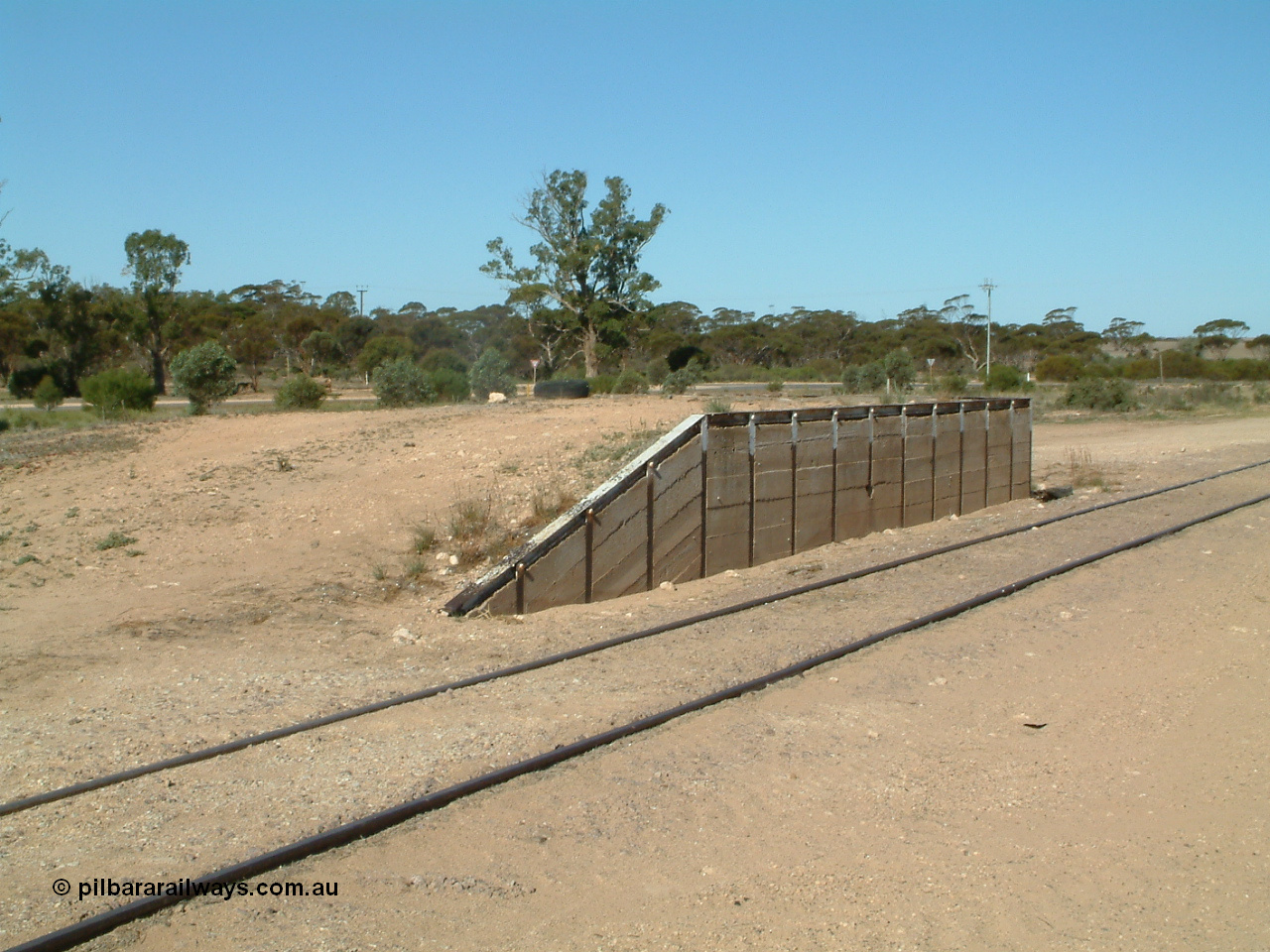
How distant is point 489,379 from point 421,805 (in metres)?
34.0

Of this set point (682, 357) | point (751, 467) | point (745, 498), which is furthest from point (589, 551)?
point (682, 357)

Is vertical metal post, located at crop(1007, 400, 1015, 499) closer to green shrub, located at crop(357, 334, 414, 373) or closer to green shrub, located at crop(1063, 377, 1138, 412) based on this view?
green shrub, located at crop(1063, 377, 1138, 412)

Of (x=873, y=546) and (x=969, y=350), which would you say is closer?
(x=873, y=546)

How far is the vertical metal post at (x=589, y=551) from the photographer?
11711mm

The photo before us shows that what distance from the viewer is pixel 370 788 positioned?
6.20 metres

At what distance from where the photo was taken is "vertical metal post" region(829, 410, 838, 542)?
49.8ft

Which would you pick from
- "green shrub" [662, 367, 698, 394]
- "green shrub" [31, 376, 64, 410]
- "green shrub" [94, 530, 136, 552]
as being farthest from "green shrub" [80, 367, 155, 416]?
"green shrub" [94, 530, 136, 552]

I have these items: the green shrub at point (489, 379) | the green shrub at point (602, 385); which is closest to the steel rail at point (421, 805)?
the green shrub at point (489, 379)

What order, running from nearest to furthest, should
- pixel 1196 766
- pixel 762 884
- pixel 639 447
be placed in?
pixel 762 884 < pixel 1196 766 < pixel 639 447

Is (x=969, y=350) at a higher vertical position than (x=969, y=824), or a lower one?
higher

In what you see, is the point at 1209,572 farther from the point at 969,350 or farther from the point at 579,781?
the point at 969,350

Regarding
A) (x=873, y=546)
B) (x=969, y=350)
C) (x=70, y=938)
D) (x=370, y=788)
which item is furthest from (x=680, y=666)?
(x=969, y=350)

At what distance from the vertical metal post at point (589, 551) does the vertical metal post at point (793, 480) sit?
368cm

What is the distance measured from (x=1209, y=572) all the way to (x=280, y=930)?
37.2 ft
